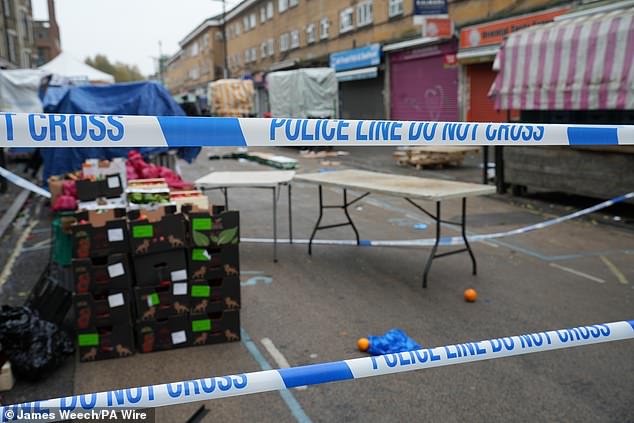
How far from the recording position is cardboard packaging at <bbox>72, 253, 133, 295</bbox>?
4.18 meters

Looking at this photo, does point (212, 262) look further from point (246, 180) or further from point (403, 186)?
point (246, 180)

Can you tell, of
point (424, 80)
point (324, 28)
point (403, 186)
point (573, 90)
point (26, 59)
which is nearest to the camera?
point (403, 186)

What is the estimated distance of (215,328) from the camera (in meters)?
4.54

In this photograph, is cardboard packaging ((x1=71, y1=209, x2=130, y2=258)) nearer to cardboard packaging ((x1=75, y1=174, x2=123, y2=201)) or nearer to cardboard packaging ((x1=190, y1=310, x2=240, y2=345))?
cardboard packaging ((x1=190, y1=310, x2=240, y2=345))

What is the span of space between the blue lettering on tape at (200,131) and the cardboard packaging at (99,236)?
2.56 m

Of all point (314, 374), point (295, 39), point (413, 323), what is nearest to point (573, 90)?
point (413, 323)

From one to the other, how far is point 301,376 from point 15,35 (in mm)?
41651

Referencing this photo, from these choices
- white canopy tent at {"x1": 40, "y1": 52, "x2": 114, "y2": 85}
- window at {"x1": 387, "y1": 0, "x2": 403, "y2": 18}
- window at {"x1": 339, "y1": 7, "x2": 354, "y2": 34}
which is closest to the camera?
white canopy tent at {"x1": 40, "y1": 52, "x2": 114, "y2": 85}

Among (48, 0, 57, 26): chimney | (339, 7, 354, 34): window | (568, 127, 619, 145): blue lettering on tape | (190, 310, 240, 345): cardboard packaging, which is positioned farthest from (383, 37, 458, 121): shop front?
(48, 0, 57, 26): chimney

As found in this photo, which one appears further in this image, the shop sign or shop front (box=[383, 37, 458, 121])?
the shop sign

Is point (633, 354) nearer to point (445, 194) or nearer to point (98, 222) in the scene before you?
point (445, 194)

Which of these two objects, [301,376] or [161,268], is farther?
[161,268]

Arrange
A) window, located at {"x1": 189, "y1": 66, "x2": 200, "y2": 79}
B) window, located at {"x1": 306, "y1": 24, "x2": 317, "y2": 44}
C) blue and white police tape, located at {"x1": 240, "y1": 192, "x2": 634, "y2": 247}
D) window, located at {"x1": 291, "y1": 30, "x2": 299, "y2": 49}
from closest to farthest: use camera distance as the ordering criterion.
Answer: blue and white police tape, located at {"x1": 240, "y1": 192, "x2": 634, "y2": 247} < window, located at {"x1": 306, "y1": 24, "x2": 317, "y2": 44} < window, located at {"x1": 291, "y1": 30, "x2": 299, "y2": 49} < window, located at {"x1": 189, "y1": 66, "x2": 200, "y2": 79}

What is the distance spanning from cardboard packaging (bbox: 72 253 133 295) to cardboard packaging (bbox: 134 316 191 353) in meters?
0.36
